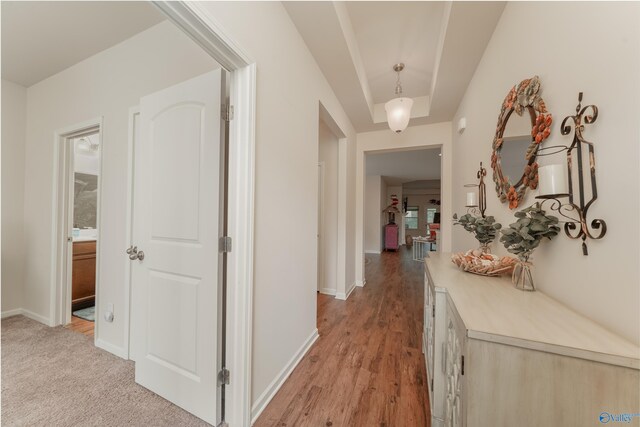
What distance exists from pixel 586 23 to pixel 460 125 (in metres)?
1.85

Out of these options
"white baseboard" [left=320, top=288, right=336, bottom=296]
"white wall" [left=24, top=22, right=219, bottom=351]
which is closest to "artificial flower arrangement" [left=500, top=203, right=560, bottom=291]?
"white wall" [left=24, top=22, right=219, bottom=351]

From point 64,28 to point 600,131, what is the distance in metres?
3.53

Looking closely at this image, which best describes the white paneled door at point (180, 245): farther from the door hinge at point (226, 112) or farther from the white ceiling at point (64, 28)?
the white ceiling at point (64, 28)

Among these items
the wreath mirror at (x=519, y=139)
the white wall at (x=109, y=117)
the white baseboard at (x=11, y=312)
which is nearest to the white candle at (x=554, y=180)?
the wreath mirror at (x=519, y=139)

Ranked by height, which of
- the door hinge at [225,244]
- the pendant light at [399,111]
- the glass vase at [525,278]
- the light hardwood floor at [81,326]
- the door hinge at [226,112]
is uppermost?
the pendant light at [399,111]

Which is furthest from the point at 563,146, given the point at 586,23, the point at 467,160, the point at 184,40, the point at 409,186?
the point at 409,186

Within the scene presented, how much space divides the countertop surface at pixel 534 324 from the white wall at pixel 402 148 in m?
2.48

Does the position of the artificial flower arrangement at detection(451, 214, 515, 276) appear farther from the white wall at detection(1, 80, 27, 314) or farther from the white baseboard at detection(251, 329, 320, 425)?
the white wall at detection(1, 80, 27, 314)

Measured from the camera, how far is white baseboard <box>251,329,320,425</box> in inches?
53.0

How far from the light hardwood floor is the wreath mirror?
3708mm

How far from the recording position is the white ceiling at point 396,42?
1.66 metres

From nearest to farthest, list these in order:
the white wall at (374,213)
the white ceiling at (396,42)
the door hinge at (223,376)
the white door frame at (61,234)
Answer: the door hinge at (223,376) → the white ceiling at (396,42) → the white door frame at (61,234) → the white wall at (374,213)

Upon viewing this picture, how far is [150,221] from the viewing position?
149 cm

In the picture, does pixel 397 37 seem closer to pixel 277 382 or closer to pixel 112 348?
pixel 277 382
